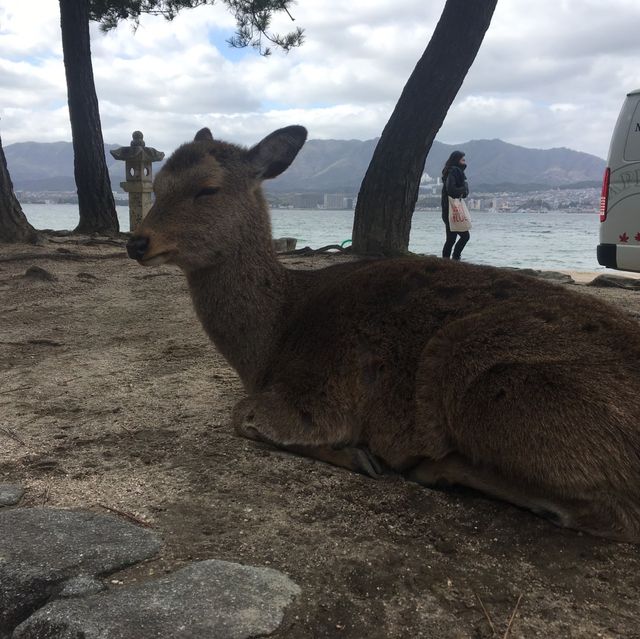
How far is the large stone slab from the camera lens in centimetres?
208

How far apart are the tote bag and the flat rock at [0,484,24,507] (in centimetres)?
974

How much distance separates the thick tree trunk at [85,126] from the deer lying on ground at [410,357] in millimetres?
9899

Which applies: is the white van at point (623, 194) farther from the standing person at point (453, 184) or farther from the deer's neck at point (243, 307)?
the deer's neck at point (243, 307)

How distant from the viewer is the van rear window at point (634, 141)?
8.98 meters

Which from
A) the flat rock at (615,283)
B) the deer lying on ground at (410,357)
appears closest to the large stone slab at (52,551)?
the deer lying on ground at (410,357)

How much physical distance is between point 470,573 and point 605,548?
64 centimetres

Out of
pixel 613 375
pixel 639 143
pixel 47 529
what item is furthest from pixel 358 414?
pixel 639 143

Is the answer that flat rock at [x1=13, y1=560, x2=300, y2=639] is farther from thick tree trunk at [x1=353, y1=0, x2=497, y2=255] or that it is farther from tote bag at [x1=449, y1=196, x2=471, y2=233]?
tote bag at [x1=449, y1=196, x2=471, y2=233]

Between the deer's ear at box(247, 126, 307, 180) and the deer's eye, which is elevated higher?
the deer's ear at box(247, 126, 307, 180)

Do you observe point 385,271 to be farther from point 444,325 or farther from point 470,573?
point 470,573

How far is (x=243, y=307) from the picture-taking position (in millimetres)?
4039

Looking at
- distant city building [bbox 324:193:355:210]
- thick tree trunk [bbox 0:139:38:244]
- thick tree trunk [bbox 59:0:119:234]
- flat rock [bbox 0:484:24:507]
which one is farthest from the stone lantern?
distant city building [bbox 324:193:355:210]

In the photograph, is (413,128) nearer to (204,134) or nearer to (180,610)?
(204,134)

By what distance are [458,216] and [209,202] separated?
8181mm
